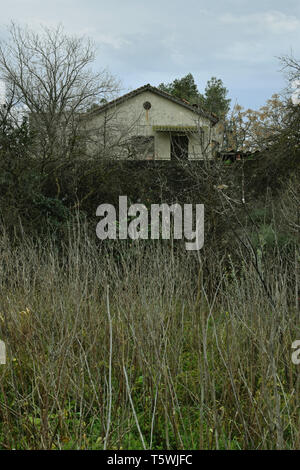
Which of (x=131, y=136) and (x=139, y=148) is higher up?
(x=131, y=136)

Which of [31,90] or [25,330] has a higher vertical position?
[31,90]

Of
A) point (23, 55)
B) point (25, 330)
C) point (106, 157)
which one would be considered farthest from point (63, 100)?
point (25, 330)

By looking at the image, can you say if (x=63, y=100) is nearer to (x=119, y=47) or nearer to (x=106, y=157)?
(x=119, y=47)

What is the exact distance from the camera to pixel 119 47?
10.1 metres

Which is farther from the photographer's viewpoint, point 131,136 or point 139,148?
point 131,136

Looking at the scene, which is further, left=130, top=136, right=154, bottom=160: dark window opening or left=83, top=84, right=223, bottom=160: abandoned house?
left=130, top=136, right=154, bottom=160: dark window opening

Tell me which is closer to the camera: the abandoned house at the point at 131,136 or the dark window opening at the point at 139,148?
the abandoned house at the point at 131,136

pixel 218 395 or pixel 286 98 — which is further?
pixel 286 98

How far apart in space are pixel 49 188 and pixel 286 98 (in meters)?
7.05
